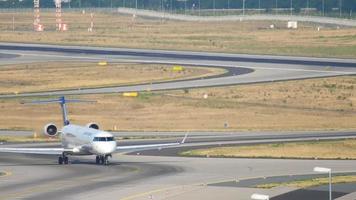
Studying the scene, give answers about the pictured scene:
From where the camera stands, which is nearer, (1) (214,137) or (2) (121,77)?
(1) (214,137)

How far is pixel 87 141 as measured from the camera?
98.3 metres

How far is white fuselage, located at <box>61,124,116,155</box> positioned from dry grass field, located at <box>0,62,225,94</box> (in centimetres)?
5829

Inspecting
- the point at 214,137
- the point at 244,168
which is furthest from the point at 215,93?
the point at 244,168

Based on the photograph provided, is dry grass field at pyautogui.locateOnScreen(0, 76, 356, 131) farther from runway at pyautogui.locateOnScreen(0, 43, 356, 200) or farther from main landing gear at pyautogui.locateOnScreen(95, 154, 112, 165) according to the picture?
main landing gear at pyautogui.locateOnScreen(95, 154, 112, 165)

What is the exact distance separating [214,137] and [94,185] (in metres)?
37.3

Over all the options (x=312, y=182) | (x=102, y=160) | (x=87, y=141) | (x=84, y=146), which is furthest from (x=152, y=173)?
(x=312, y=182)

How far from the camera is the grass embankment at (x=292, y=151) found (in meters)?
105

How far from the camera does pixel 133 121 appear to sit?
443 ft

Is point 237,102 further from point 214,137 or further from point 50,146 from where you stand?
point 50,146

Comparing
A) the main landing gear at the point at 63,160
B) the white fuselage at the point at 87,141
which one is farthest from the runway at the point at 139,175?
the white fuselage at the point at 87,141

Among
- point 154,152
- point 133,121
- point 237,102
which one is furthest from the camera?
point 237,102

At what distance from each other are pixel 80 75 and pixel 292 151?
7183cm

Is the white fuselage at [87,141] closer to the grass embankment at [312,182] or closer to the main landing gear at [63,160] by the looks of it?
the main landing gear at [63,160]

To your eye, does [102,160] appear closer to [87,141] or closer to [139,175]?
[87,141]
